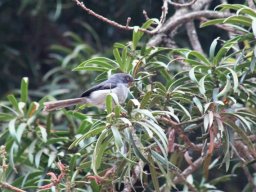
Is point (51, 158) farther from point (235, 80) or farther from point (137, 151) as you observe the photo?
point (235, 80)

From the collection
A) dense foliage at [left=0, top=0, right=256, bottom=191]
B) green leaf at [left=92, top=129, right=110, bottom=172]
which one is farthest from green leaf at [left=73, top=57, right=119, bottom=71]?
green leaf at [left=92, top=129, right=110, bottom=172]

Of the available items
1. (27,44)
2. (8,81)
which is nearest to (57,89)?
(8,81)

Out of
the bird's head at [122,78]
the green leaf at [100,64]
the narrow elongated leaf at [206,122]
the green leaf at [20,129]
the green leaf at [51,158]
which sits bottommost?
the green leaf at [51,158]

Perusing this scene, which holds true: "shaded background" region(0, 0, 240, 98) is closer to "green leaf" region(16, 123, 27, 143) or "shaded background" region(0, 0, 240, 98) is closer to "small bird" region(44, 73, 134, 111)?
"green leaf" region(16, 123, 27, 143)

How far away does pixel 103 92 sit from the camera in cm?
415

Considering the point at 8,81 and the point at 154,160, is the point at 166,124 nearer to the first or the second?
the point at 154,160

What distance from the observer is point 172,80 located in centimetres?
386

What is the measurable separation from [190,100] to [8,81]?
160 inches

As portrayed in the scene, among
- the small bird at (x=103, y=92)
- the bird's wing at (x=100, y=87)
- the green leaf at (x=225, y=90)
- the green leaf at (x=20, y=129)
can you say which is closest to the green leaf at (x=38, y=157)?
the green leaf at (x=20, y=129)

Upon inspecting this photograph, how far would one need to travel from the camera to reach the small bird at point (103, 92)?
389 cm

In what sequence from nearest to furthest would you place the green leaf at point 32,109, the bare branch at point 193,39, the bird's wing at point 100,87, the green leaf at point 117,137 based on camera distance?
the green leaf at point 117,137
the bird's wing at point 100,87
the green leaf at point 32,109
the bare branch at point 193,39

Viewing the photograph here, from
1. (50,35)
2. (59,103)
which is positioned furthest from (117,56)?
(50,35)

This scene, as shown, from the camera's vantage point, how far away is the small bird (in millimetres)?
3887

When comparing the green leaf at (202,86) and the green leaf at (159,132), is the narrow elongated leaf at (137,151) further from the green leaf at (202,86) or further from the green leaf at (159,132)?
the green leaf at (202,86)
